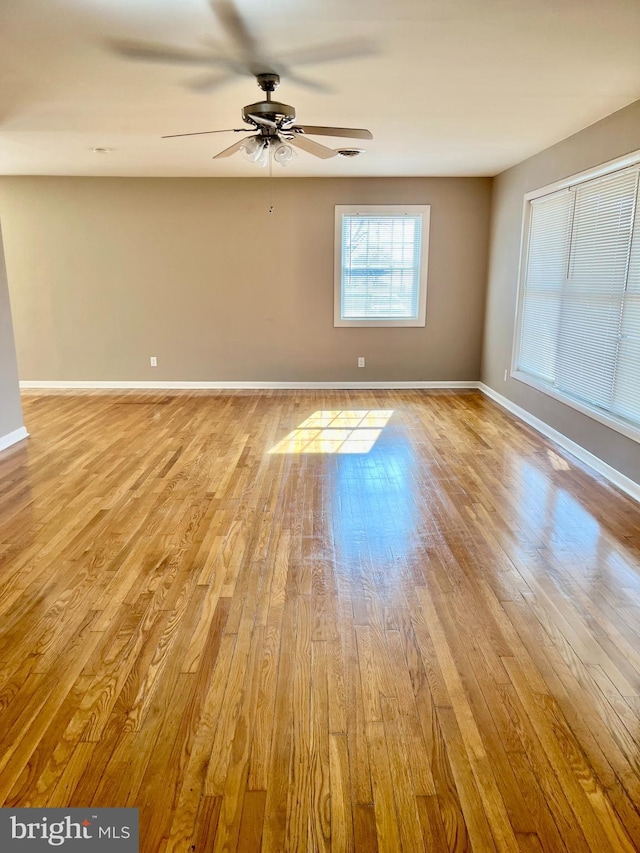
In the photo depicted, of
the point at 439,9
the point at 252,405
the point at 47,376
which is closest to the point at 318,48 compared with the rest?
the point at 439,9

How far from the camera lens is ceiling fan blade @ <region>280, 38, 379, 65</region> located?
2.72 meters

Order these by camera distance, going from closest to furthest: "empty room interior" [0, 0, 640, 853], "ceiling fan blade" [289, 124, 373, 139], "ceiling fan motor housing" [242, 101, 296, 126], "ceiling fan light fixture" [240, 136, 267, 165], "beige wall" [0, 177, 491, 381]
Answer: "empty room interior" [0, 0, 640, 853]
"ceiling fan motor housing" [242, 101, 296, 126]
"ceiling fan blade" [289, 124, 373, 139]
"ceiling fan light fixture" [240, 136, 267, 165]
"beige wall" [0, 177, 491, 381]

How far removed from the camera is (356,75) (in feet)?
10.4

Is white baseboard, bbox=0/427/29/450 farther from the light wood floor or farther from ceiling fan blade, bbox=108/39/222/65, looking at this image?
ceiling fan blade, bbox=108/39/222/65

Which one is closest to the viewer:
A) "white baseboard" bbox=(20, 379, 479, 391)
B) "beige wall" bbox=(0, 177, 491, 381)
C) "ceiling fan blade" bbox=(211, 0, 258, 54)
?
"ceiling fan blade" bbox=(211, 0, 258, 54)

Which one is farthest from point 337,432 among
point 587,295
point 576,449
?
point 587,295

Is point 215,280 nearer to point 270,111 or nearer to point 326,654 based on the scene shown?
point 270,111

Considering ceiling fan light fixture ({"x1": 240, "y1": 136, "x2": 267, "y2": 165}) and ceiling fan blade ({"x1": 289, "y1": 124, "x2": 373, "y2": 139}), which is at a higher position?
ceiling fan blade ({"x1": 289, "y1": 124, "x2": 373, "y2": 139})

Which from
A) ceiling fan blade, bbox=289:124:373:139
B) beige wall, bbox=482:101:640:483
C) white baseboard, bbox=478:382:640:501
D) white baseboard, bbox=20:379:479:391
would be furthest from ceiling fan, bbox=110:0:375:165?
white baseboard, bbox=20:379:479:391

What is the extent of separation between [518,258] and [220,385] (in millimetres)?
3844

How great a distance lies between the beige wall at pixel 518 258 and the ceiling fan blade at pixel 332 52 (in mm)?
2026

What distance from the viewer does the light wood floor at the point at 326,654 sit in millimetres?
1490

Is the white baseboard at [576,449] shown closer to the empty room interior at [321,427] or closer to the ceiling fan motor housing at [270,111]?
the empty room interior at [321,427]

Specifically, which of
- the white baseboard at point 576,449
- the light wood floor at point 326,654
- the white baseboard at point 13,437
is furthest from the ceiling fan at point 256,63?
the white baseboard at point 13,437
